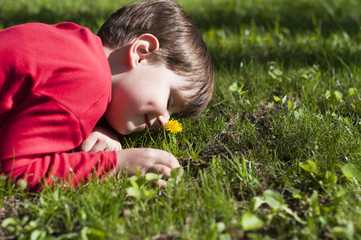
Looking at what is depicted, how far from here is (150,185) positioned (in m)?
2.00

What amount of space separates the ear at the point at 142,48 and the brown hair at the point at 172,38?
0.04 m

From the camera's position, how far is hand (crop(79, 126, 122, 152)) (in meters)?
2.35

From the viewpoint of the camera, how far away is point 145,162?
2113 mm

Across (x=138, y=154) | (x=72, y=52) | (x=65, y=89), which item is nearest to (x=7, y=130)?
(x=65, y=89)

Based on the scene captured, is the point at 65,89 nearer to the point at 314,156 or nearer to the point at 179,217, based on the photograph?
the point at 179,217

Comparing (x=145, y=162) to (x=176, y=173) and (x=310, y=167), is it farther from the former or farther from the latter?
(x=310, y=167)

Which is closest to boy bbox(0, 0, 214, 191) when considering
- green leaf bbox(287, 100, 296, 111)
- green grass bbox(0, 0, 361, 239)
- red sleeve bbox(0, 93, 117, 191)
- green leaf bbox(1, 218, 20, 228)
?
red sleeve bbox(0, 93, 117, 191)

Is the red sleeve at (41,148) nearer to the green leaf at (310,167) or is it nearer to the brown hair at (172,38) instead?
the brown hair at (172,38)

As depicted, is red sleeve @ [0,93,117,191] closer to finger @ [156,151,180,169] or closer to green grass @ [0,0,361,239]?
green grass @ [0,0,361,239]

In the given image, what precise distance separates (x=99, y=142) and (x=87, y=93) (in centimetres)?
38

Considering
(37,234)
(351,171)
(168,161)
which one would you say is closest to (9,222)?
(37,234)

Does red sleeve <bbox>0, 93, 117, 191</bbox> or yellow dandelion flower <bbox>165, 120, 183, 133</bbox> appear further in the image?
yellow dandelion flower <bbox>165, 120, 183, 133</bbox>

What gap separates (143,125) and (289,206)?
934mm

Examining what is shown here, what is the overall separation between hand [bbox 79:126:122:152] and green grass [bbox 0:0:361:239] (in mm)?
122
